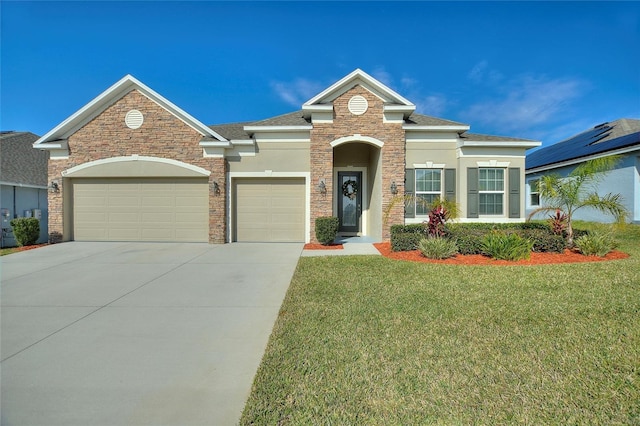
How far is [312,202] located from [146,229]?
21.3 feet

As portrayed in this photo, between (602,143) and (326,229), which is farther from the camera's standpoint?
(602,143)

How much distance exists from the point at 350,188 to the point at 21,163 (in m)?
15.4

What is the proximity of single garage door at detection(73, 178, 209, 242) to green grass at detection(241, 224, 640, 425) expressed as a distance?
7.32 meters

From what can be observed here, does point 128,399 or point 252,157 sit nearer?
point 128,399

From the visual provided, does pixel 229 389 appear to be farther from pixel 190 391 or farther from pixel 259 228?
pixel 259 228

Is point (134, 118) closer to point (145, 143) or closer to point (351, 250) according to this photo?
point (145, 143)

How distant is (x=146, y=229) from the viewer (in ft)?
36.3

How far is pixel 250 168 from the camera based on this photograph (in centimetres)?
1112

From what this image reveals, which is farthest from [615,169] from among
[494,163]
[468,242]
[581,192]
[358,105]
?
[358,105]

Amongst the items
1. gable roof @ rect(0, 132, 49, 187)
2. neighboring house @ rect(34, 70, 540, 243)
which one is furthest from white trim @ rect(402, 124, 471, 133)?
gable roof @ rect(0, 132, 49, 187)

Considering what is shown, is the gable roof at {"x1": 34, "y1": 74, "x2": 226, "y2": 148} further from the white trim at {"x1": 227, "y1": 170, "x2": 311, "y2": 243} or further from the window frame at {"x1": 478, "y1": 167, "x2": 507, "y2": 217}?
the window frame at {"x1": 478, "y1": 167, "x2": 507, "y2": 217}

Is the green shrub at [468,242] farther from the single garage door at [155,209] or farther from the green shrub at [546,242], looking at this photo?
the single garage door at [155,209]

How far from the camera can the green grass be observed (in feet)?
7.47

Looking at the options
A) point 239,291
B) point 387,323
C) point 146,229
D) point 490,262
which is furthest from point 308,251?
point 146,229
